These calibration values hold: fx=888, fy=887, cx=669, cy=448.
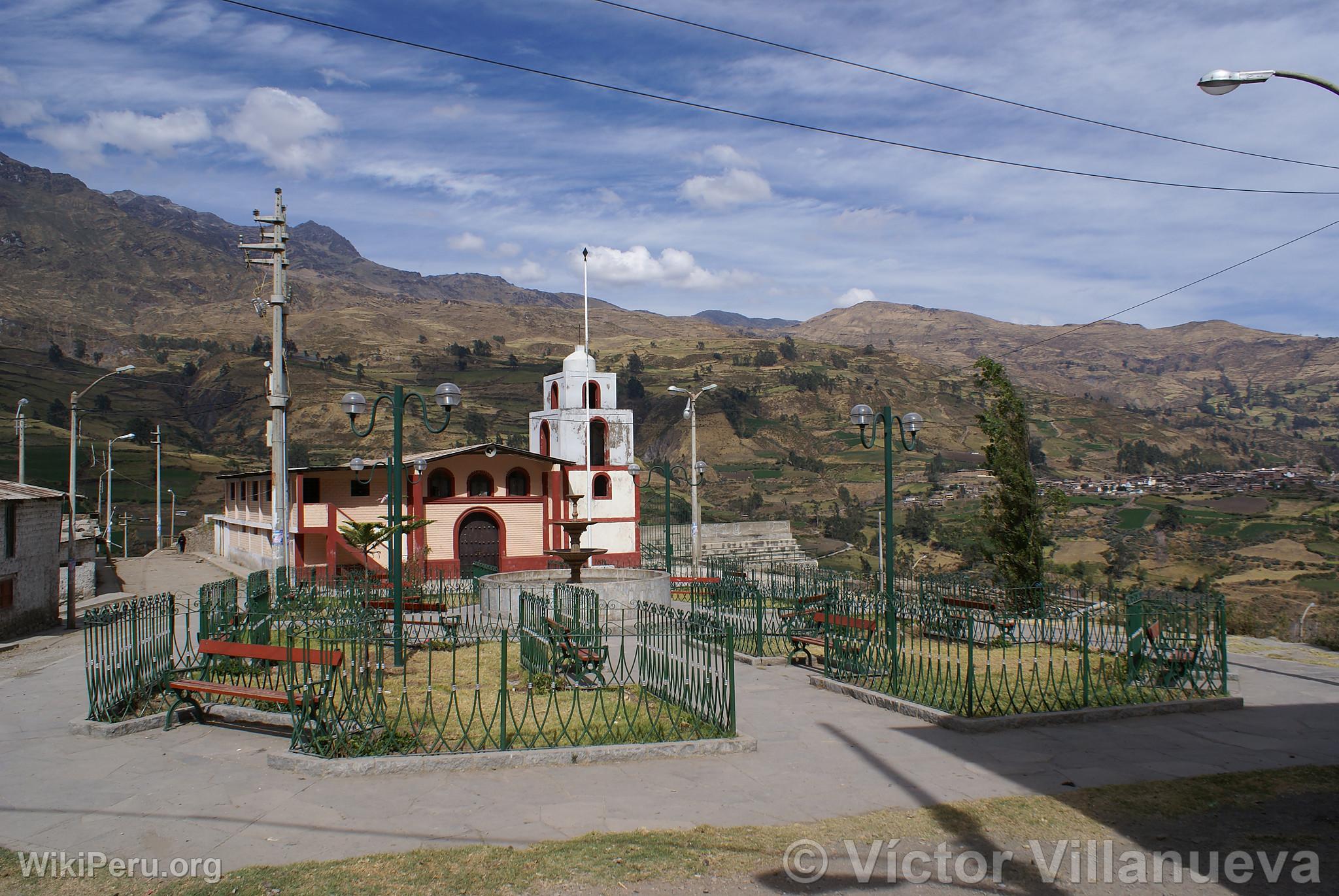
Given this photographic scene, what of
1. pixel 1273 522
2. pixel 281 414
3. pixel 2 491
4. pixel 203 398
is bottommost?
pixel 1273 522

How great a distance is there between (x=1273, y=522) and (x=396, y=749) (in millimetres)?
57575

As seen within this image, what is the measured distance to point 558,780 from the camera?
7.81 metres

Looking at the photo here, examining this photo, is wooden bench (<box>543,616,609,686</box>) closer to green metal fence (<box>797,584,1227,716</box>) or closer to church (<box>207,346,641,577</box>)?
green metal fence (<box>797,584,1227,716</box>)

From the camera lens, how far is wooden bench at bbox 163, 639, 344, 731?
8453 mm

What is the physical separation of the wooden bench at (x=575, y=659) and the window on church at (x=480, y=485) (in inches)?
845

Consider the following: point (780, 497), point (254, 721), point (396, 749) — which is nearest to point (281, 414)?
point (254, 721)

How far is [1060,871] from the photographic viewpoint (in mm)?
5875

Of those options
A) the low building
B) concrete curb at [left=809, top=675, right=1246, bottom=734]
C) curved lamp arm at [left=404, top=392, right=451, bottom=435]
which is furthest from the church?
concrete curb at [left=809, top=675, right=1246, bottom=734]

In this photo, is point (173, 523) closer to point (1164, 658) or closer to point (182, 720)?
point (182, 720)

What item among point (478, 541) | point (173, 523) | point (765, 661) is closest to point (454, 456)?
point (478, 541)

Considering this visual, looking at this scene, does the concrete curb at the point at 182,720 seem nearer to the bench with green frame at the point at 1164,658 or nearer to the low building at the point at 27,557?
the bench with green frame at the point at 1164,658

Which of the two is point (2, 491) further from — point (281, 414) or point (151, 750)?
point (151, 750)

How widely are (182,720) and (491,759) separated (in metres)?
4.16

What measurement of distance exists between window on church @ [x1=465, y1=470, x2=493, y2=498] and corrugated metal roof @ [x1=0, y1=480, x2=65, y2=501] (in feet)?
45.9
